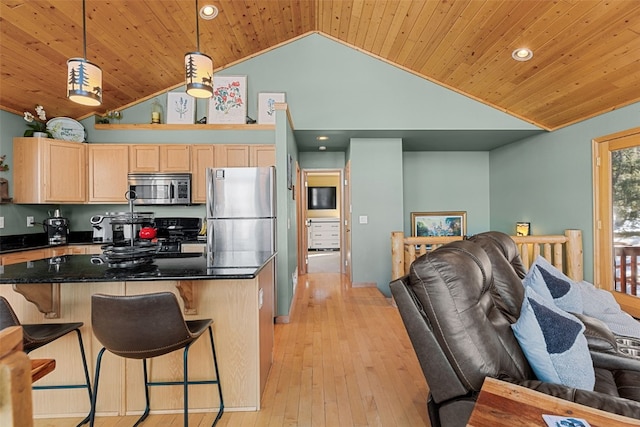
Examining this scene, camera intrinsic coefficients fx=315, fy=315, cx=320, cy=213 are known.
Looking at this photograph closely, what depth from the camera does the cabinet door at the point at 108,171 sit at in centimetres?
422

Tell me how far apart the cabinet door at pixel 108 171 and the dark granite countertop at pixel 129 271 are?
2.31 metres

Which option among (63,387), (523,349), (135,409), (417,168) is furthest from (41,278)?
(417,168)

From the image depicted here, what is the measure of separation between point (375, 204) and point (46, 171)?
14.4 feet

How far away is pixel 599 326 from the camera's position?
1637 mm

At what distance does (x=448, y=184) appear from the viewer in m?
6.10

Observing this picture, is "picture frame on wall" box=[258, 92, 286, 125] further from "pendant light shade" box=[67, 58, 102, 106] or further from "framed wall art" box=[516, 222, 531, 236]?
"framed wall art" box=[516, 222, 531, 236]

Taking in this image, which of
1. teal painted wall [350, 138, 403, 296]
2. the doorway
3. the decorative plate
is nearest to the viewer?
the decorative plate

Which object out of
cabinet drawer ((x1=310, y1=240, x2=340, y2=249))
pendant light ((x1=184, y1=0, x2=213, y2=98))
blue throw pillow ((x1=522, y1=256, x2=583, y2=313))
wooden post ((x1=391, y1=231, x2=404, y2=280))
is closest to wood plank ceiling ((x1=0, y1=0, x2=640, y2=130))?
pendant light ((x1=184, y1=0, x2=213, y2=98))

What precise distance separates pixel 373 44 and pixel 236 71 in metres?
1.96

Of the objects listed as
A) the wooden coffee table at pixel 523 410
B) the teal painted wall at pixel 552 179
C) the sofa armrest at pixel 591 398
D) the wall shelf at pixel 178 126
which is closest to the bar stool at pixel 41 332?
the wooden coffee table at pixel 523 410

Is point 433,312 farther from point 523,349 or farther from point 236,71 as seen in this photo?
point 236,71

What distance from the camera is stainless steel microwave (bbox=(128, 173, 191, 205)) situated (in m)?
4.16

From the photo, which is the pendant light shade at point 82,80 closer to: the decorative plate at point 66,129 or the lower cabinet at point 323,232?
the decorative plate at point 66,129

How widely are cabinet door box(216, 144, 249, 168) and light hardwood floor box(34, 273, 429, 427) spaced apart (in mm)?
2111
